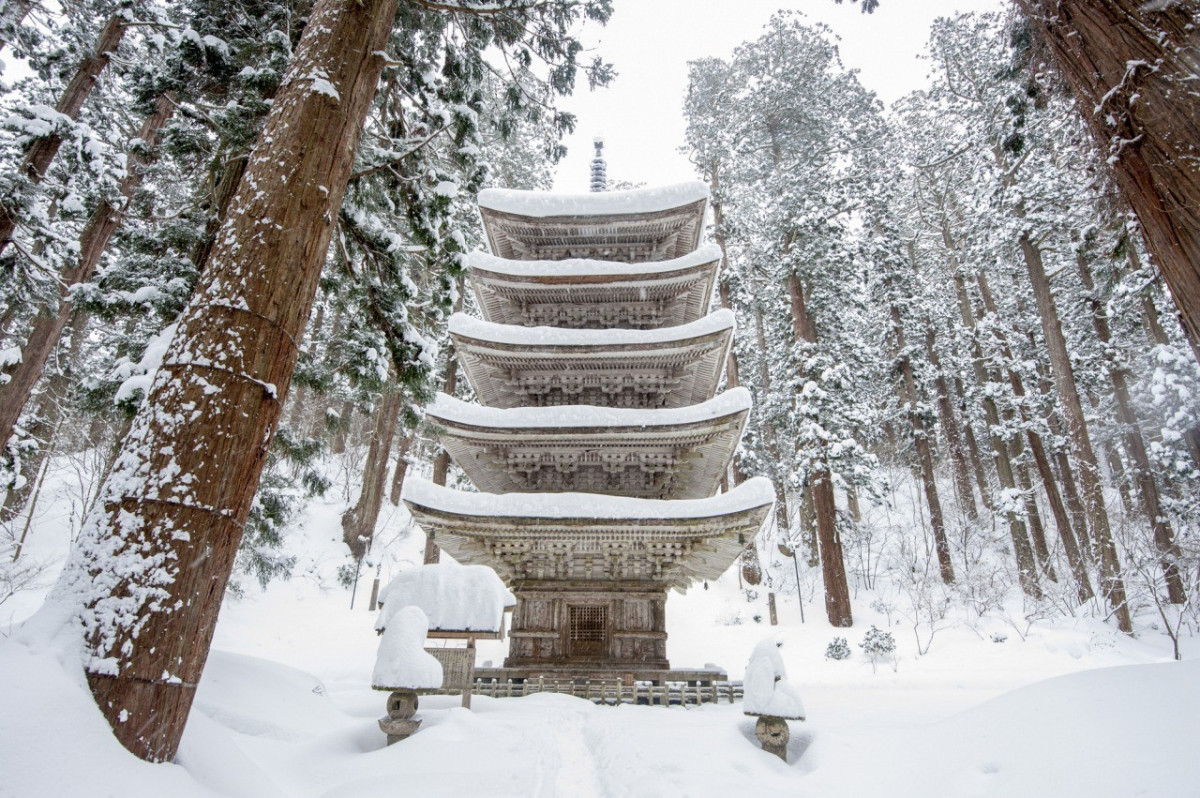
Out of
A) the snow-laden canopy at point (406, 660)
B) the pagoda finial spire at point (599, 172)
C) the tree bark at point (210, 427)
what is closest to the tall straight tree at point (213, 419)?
the tree bark at point (210, 427)

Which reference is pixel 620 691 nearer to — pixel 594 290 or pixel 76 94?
pixel 594 290

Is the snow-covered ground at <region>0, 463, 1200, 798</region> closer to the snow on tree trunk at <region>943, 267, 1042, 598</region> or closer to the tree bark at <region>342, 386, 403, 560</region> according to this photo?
the tree bark at <region>342, 386, 403, 560</region>

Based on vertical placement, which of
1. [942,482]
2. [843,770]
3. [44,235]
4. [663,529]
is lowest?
[843,770]

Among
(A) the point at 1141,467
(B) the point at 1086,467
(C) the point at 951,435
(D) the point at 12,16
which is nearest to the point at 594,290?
(D) the point at 12,16

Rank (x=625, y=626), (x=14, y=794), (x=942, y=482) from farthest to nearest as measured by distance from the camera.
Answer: (x=942, y=482) → (x=625, y=626) → (x=14, y=794)

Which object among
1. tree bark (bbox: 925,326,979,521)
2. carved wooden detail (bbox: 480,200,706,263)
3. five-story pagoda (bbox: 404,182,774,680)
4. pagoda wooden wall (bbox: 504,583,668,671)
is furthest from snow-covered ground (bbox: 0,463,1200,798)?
tree bark (bbox: 925,326,979,521)

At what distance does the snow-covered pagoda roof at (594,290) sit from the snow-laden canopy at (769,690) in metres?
6.77

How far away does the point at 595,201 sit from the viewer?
11539 mm

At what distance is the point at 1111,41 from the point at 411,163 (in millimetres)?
5672

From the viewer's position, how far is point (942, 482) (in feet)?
101

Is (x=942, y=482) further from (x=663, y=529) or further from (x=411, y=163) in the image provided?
(x=411, y=163)

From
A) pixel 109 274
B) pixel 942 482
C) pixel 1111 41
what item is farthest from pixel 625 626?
pixel 942 482

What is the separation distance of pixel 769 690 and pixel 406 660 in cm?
376

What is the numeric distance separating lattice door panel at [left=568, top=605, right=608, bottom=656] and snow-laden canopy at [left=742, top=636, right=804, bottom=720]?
4.01m
